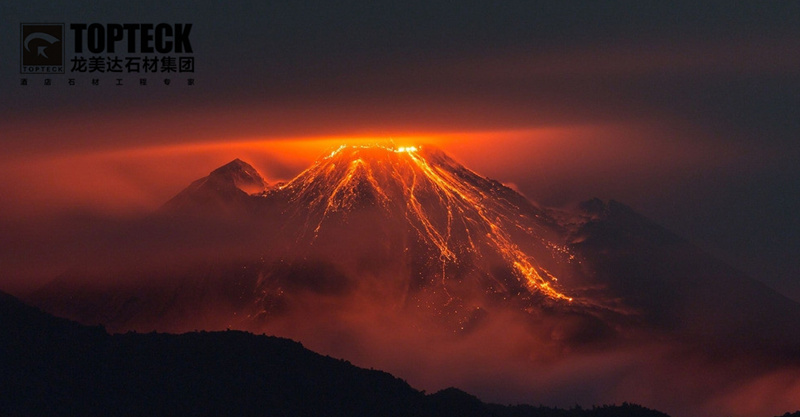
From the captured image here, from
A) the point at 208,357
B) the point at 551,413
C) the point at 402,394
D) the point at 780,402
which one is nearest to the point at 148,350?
the point at 208,357

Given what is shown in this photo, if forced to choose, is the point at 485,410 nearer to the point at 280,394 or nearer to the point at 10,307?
the point at 280,394

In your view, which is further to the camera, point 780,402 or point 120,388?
point 780,402

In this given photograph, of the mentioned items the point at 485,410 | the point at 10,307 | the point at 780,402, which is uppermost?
the point at 10,307

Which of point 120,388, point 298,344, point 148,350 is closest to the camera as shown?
point 120,388

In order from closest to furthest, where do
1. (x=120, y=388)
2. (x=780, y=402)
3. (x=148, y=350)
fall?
1. (x=120, y=388)
2. (x=148, y=350)
3. (x=780, y=402)

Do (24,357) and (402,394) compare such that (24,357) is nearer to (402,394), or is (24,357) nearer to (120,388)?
(120,388)

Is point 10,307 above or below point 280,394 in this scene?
above

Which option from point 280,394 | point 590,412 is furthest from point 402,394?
point 590,412
